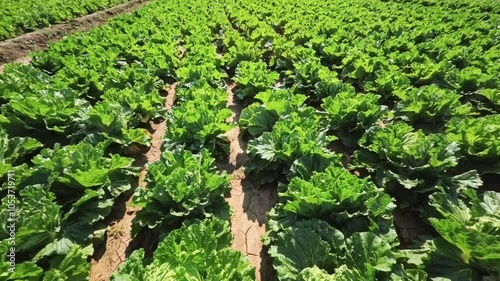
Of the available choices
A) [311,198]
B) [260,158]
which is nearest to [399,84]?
[260,158]

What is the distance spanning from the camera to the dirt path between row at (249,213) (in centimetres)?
373

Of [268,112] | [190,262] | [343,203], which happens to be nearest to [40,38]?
[268,112]

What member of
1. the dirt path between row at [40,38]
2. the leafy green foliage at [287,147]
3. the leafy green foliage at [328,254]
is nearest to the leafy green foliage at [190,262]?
the leafy green foliage at [328,254]

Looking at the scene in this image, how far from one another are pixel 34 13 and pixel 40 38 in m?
2.15

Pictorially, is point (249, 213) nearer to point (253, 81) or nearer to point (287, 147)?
point (287, 147)

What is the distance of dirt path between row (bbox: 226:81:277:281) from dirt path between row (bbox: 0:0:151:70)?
9693 mm

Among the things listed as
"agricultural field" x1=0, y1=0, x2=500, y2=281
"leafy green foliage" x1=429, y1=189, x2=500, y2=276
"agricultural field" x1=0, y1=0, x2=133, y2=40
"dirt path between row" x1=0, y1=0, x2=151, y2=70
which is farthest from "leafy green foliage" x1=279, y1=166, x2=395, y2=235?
"agricultural field" x1=0, y1=0, x2=133, y2=40

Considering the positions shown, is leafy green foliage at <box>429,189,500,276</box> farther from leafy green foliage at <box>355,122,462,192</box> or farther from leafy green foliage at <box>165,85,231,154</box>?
leafy green foliage at <box>165,85,231,154</box>

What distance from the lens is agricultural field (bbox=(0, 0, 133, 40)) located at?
38.6 ft

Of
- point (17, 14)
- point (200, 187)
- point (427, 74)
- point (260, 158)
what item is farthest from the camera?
point (17, 14)

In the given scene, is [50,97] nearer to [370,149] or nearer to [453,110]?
[370,149]

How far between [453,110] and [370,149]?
2.31 metres

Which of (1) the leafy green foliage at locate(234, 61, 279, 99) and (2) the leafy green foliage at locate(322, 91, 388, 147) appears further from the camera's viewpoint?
(1) the leafy green foliage at locate(234, 61, 279, 99)

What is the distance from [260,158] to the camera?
16.1ft
